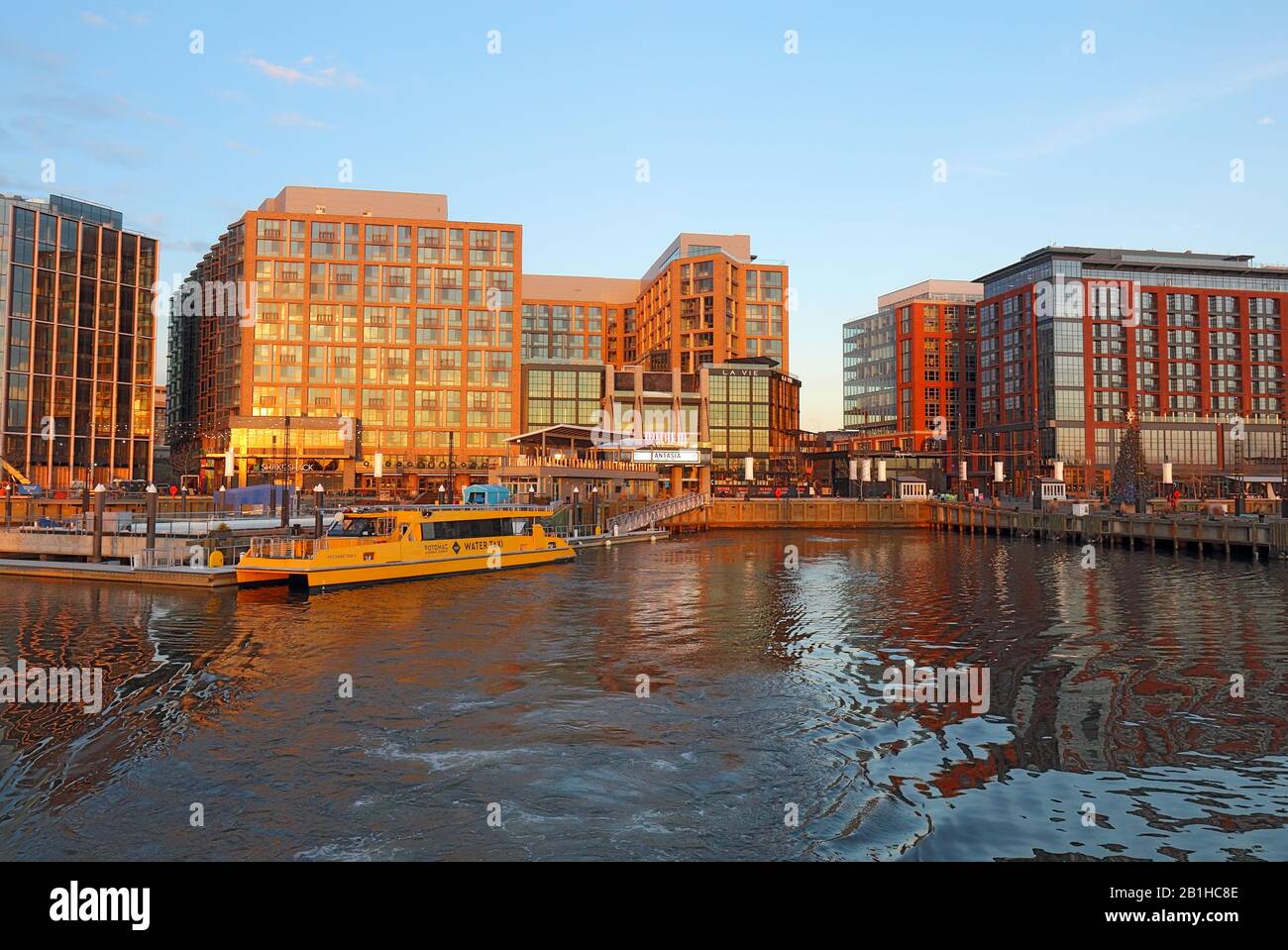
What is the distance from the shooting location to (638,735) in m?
18.1

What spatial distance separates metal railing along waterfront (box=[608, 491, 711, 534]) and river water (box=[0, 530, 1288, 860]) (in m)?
45.1

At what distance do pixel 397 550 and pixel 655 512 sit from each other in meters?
48.6

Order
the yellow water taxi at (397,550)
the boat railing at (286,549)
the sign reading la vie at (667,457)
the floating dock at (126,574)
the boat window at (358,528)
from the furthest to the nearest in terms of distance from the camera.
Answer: the sign reading la vie at (667,457) → the boat window at (358,528) → the boat railing at (286,549) → the floating dock at (126,574) → the yellow water taxi at (397,550)

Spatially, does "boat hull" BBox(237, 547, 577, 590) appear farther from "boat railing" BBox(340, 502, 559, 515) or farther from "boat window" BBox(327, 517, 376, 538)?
"boat railing" BBox(340, 502, 559, 515)

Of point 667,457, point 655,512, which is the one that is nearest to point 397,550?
point 655,512

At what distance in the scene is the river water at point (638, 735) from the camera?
13094mm

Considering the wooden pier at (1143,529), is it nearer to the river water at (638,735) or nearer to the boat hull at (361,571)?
the river water at (638,735)

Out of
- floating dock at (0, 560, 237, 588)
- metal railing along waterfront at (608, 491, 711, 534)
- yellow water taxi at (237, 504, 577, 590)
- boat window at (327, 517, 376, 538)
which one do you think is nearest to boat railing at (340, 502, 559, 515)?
boat window at (327, 517, 376, 538)

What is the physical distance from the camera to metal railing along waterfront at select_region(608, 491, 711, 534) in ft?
269

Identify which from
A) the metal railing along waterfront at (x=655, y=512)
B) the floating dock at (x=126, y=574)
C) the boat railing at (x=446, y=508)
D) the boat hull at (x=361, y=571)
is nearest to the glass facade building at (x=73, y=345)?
the boat railing at (x=446, y=508)

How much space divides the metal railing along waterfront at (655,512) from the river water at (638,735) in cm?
4509

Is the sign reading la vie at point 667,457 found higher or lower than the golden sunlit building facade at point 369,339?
lower

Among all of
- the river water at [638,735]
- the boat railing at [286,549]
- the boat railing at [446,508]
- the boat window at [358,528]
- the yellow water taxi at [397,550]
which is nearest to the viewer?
the river water at [638,735]

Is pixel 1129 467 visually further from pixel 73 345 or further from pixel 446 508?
pixel 73 345
